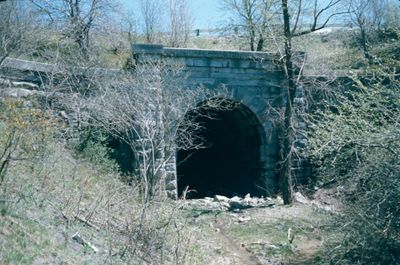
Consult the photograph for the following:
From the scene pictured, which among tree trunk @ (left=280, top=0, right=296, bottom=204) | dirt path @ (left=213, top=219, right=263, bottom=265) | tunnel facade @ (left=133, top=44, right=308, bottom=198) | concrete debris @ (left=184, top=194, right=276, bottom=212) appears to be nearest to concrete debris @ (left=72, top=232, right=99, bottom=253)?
dirt path @ (left=213, top=219, right=263, bottom=265)

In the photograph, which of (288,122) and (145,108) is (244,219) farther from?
(145,108)

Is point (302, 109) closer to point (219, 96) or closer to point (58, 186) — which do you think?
point (219, 96)

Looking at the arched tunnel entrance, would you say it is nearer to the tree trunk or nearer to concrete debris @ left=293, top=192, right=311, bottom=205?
concrete debris @ left=293, top=192, right=311, bottom=205

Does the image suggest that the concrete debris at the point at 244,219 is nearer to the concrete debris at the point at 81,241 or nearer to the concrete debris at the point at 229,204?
the concrete debris at the point at 229,204

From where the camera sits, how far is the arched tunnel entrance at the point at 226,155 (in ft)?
44.9

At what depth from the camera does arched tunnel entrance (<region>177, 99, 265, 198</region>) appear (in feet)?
44.9

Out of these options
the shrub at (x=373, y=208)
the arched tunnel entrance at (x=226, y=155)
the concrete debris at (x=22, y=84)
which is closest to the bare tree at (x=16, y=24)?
the concrete debris at (x=22, y=84)

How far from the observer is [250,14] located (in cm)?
1594

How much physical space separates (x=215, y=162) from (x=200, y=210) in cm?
711

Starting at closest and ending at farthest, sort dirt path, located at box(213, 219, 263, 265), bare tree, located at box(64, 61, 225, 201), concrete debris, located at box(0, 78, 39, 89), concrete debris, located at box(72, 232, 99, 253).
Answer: concrete debris, located at box(72, 232, 99, 253), dirt path, located at box(213, 219, 263, 265), bare tree, located at box(64, 61, 225, 201), concrete debris, located at box(0, 78, 39, 89)

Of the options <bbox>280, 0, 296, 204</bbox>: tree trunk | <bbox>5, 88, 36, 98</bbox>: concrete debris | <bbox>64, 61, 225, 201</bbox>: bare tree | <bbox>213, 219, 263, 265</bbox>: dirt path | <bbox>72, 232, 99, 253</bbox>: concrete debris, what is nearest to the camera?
<bbox>72, 232, 99, 253</bbox>: concrete debris

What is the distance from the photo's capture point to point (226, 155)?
678 inches

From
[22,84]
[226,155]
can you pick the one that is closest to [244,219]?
[22,84]

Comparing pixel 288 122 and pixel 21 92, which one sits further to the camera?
pixel 288 122
